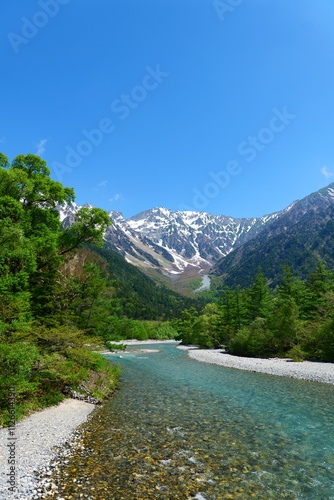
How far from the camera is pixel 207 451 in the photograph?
11.8 metres

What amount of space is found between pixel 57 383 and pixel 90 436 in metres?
8.55

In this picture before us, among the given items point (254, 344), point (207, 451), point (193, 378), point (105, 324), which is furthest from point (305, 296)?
point (207, 451)

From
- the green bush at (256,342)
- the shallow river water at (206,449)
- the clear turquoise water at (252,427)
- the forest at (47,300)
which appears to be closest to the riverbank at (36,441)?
the shallow river water at (206,449)

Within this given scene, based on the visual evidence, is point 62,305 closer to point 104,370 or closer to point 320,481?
point 104,370

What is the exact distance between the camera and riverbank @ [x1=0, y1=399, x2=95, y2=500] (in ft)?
28.2

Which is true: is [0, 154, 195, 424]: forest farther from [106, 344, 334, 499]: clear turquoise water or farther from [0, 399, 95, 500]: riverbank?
[106, 344, 334, 499]: clear turquoise water

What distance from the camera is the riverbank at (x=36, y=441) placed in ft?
28.2

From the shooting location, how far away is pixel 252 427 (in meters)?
15.0

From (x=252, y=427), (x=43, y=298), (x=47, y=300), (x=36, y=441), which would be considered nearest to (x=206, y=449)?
(x=252, y=427)

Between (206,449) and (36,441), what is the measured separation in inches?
292

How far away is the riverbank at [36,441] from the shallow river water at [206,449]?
871 mm

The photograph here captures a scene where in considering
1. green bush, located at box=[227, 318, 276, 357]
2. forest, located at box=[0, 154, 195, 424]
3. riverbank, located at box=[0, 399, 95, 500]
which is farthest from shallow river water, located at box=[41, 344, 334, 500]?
green bush, located at box=[227, 318, 276, 357]

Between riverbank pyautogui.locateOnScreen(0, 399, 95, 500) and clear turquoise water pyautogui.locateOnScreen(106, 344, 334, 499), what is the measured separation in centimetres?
343

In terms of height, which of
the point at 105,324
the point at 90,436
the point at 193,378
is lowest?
the point at 193,378
